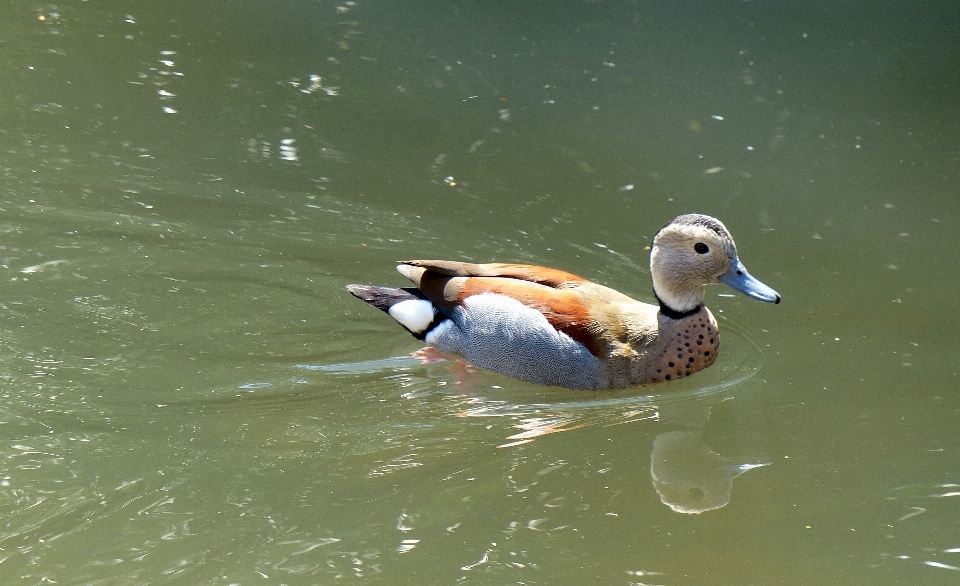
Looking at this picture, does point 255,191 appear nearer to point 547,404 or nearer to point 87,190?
point 87,190

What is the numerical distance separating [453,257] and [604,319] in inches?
60.8

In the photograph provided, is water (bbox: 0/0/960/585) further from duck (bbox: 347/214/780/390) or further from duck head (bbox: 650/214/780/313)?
duck head (bbox: 650/214/780/313)

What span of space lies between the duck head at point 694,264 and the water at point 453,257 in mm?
437

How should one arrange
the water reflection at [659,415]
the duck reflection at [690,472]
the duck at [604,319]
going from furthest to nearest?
the duck at [604,319], the water reflection at [659,415], the duck reflection at [690,472]

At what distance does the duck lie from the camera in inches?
228

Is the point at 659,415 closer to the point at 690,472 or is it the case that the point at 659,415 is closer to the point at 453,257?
the point at 690,472

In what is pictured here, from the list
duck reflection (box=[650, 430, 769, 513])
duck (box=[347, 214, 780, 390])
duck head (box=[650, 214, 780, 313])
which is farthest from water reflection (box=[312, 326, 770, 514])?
duck head (box=[650, 214, 780, 313])

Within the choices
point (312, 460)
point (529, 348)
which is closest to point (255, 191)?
point (529, 348)

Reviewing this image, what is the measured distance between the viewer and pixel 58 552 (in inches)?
159

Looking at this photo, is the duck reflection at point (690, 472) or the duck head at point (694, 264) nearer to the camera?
the duck reflection at point (690, 472)

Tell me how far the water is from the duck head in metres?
0.44

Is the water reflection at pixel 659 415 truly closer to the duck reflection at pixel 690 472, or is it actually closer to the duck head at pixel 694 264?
the duck reflection at pixel 690 472

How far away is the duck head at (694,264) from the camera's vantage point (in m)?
5.79

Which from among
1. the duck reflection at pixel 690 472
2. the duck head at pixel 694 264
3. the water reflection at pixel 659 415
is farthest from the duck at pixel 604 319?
the duck reflection at pixel 690 472
